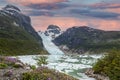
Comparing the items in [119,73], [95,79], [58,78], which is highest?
[58,78]

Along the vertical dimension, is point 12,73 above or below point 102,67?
above

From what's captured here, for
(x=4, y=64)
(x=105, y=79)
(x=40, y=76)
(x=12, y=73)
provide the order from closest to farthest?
(x=40, y=76)
(x=12, y=73)
(x=4, y=64)
(x=105, y=79)

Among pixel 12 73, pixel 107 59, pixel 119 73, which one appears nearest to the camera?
pixel 12 73

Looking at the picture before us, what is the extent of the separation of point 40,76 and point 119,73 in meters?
33.4

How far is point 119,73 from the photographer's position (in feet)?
157

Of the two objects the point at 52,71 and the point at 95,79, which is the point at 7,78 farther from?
the point at 95,79

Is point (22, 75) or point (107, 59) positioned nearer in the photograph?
point (22, 75)

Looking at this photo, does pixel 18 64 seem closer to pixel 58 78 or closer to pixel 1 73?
pixel 1 73

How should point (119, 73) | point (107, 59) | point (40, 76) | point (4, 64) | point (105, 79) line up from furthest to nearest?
1. point (107, 59)
2. point (105, 79)
3. point (119, 73)
4. point (4, 64)
5. point (40, 76)

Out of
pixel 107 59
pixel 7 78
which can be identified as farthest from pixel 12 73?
pixel 107 59

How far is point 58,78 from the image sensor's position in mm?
16625

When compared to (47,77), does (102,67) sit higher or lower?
lower

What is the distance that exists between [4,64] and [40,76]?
4548mm

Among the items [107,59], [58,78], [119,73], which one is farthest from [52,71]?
Answer: [107,59]
